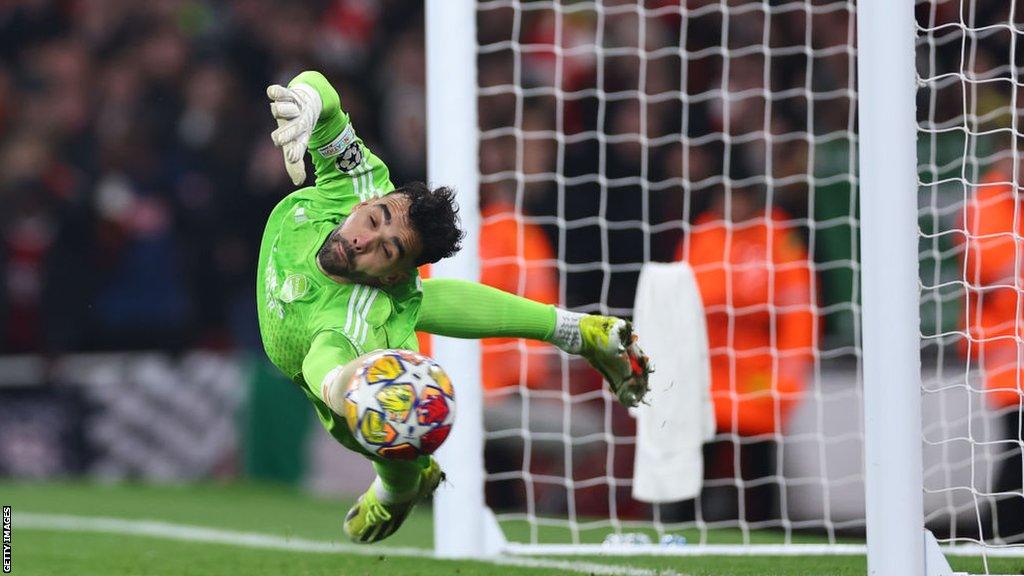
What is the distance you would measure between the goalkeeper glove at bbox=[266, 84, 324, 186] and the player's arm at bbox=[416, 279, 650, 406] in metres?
0.77

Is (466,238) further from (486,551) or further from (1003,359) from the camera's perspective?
(1003,359)

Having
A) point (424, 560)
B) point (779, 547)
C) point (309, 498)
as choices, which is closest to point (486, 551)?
point (424, 560)

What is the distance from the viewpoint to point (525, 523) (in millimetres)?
7164

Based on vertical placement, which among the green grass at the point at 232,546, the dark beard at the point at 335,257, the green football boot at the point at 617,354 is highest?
the dark beard at the point at 335,257

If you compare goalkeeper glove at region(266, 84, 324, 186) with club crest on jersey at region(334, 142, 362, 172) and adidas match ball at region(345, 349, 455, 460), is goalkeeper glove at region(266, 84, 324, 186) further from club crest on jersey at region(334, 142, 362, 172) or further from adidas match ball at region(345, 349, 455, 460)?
adidas match ball at region(345, 349, 455, 460)

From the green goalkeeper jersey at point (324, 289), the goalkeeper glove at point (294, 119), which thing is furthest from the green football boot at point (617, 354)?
the goalkeeper glove at point (294, 119)

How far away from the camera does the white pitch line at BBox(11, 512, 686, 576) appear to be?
5.47 metres

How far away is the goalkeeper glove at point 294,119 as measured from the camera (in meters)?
4.03

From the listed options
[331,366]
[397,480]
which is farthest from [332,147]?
[397,480]

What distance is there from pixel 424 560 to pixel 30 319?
18.1ft

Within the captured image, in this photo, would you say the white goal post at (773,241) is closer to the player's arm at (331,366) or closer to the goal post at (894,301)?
the goal post at (894,301)

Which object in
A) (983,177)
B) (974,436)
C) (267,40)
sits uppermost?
(267,40)

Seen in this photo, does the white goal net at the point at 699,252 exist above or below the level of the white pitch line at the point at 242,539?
above

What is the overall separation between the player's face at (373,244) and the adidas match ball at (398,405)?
19.3 inches
